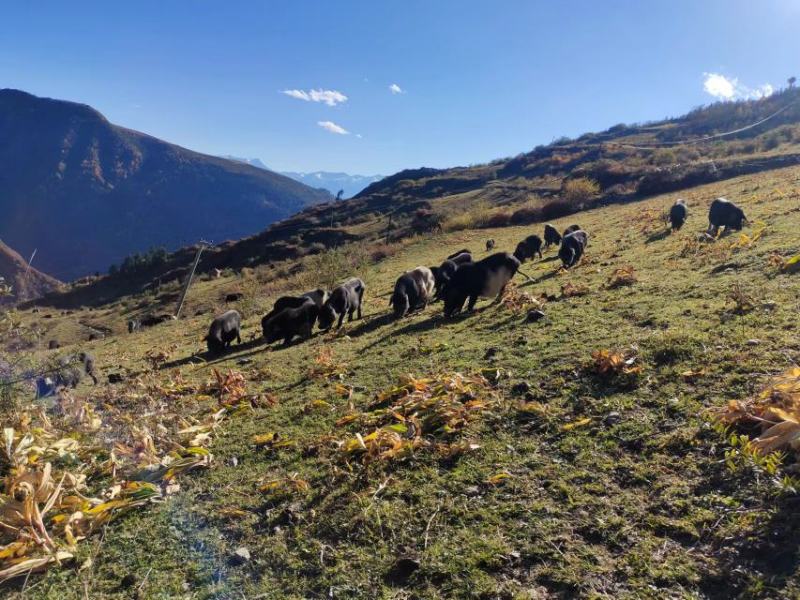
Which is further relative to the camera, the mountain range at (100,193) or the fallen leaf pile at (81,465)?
the mountain range at (100,193)

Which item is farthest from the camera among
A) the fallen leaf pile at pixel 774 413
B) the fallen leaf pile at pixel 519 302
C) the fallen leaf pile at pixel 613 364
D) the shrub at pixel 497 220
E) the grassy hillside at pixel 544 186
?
the shrub at pixel 497 220

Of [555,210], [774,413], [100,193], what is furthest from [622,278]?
[100,193]

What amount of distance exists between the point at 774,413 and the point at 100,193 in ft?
678

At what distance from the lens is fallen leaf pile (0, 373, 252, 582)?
404 cm

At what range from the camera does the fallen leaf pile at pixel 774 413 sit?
388 cm

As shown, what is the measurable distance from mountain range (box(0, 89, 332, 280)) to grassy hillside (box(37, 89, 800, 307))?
9955cm

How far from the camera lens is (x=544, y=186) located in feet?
166

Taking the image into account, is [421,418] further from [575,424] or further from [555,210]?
[555,210]

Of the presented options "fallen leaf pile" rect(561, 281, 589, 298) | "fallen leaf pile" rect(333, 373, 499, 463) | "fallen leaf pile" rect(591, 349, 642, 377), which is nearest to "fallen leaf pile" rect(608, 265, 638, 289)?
"fallen leaf pile" rect(561, 281, 589, 298)

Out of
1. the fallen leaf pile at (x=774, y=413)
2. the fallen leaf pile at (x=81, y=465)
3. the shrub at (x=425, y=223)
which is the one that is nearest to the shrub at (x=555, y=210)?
the shrub at (x=425, y=223)

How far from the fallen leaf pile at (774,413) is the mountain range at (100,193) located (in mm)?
169953

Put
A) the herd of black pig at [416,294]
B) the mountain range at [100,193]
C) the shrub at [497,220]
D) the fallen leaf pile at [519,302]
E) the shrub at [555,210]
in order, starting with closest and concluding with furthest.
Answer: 1. the fallen leaf pile at [519,302]
2. the herd of black pig at [416,294]
3. the shrub at [555,210]
4. the shrub at [497,220]
5. the mountain range at [100,193]

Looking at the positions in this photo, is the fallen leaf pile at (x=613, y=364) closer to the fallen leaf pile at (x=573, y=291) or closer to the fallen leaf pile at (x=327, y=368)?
the fallen leaf pile at (x=327, y=368)

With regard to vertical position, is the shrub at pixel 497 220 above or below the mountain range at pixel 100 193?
below
